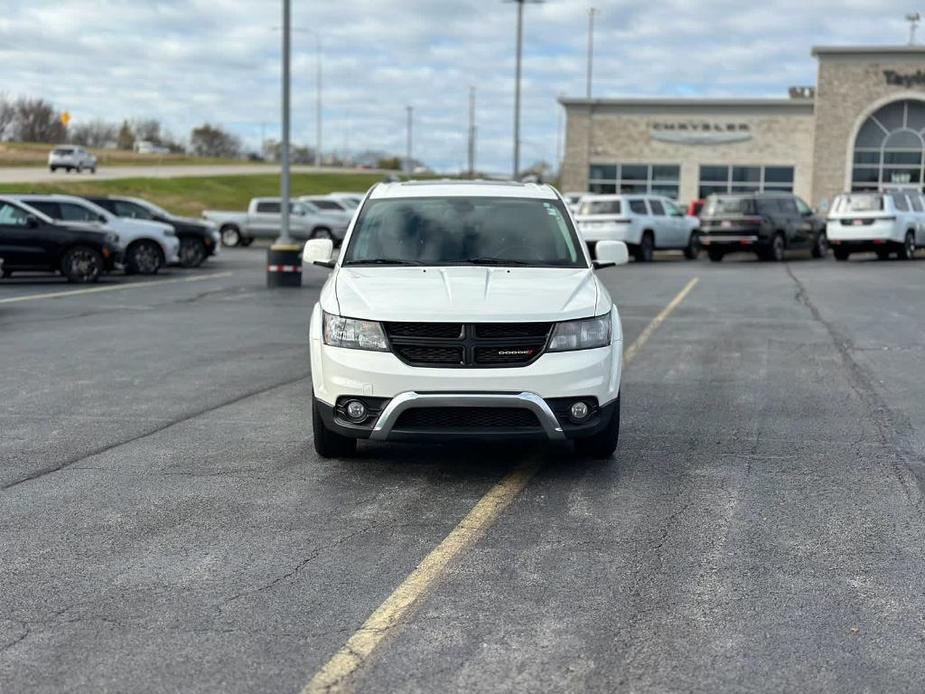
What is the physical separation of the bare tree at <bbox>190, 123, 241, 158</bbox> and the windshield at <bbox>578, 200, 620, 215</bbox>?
359 ft

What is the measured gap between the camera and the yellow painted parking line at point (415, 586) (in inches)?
156

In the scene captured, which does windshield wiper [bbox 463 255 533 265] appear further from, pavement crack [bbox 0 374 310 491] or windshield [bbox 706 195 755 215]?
windshield [bbox 706 195 755 215]

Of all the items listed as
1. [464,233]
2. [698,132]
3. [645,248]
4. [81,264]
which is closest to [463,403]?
[464,233]

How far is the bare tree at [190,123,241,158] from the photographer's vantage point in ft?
445

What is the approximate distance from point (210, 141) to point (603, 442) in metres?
134

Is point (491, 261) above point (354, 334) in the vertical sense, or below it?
above

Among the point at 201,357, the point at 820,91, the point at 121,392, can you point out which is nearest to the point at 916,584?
the point at 121,392

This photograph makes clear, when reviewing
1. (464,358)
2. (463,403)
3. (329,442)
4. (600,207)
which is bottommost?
(329,442)

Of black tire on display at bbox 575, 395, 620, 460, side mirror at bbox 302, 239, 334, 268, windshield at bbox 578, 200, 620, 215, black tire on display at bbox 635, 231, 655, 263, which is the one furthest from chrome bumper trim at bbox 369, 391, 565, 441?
black tire on display at bbox 635, 231, 655, 263

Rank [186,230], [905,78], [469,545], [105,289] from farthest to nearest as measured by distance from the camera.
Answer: [905,78]
[186,230]
[105,289]
[469,545]

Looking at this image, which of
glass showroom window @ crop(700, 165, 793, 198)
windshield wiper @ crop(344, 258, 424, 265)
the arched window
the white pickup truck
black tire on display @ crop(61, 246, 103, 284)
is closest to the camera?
Result: windshield wiper @ crop(344, 258, 424, 265)

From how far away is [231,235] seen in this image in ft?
129

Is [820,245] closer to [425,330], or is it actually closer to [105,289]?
[105,289]

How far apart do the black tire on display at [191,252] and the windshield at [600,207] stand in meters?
10.2
